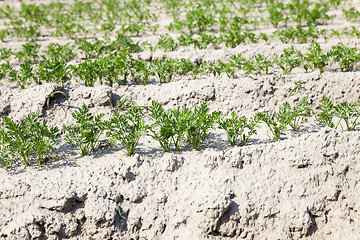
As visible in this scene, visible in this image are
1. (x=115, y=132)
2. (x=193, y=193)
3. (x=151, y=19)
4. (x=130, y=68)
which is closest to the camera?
(x=193, y=193)

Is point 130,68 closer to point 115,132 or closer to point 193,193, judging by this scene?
point 115,132

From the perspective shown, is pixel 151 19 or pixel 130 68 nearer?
pixel 130 68

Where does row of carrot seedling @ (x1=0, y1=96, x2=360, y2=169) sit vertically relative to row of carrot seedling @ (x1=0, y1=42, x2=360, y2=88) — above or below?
below

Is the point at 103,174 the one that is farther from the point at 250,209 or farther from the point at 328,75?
the point at 328,75

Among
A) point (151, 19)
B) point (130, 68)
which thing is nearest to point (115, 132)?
point (130, 68)

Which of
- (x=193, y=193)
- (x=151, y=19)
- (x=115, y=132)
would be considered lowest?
(x=193, y=193)

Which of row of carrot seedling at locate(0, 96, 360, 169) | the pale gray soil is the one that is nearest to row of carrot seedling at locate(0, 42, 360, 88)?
row of carrot seedling at locate(0, 96, 360, 169)

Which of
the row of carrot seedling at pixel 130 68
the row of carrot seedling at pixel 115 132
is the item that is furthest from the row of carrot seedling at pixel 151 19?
the row of carrot seedling at pixel 115 132

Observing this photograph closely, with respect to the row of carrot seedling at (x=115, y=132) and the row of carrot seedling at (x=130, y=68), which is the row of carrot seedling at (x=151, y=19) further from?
the row of carrot seedling at (x=115, y=132)

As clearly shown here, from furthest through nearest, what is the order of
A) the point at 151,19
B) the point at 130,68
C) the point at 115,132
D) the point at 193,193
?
the point at 151,19 < the point at 130,68 < the point at 115,132 < the point at 193,193

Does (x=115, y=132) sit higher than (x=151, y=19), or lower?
lower

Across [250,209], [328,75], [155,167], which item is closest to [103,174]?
[155,167]

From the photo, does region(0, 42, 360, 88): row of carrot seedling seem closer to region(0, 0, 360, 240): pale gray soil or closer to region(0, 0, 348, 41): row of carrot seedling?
region(0, 0, 360, 240): pale gray soil

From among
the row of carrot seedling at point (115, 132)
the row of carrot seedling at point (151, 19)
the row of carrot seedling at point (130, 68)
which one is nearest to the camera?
the row of carrot seedling at point (115, 132)
